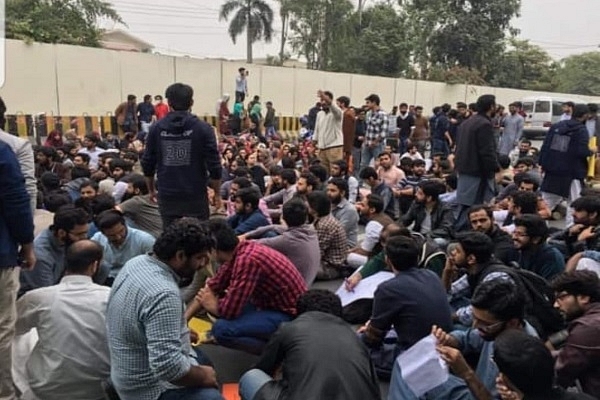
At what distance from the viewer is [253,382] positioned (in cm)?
302

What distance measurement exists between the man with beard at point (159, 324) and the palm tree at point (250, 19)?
3359cm

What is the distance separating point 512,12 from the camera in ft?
108

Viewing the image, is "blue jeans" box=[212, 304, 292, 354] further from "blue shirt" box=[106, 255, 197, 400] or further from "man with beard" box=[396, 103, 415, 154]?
"man with beard" box=[396, 103, 415, 154]

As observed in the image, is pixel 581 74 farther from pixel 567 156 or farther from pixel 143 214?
pixel 143 214

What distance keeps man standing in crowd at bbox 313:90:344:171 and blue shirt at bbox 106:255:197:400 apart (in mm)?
6490

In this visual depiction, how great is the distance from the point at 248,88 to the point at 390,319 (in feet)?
57.7

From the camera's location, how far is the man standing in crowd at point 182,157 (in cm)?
474

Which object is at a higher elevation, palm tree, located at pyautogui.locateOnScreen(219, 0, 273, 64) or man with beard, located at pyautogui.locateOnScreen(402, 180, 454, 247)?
palm tree, located at pyautogui.locateOnScreen(219, 0, 273, 64)

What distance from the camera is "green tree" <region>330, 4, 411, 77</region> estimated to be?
108ft

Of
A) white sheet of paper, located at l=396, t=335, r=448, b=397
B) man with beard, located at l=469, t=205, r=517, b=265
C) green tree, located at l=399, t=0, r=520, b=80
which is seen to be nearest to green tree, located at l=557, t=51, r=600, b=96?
green tree, located at l=399, t=0, r=520, b=80

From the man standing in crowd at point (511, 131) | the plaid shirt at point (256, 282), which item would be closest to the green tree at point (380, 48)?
the man standing in crowd at point (511, 131)

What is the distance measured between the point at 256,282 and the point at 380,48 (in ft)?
99.1

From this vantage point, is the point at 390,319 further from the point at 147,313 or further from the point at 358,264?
the point at 358,264

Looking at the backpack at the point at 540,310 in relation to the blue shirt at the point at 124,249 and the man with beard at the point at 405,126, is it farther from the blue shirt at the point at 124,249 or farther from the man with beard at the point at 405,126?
the man with beard at the point at 405,126
